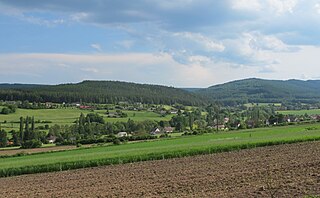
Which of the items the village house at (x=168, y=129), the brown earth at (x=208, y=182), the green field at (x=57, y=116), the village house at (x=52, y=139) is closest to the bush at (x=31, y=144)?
the village house at (x=52, y=139)

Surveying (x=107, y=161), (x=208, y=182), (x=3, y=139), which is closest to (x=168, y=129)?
(x=3, y=139)

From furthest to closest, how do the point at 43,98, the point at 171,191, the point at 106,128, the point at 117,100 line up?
the point at 117,100, the point at 43,98, the point at 106,128, the point at 171,191

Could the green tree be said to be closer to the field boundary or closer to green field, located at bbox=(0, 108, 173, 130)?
green field, located at bbox=(0, 108, 173, 130)

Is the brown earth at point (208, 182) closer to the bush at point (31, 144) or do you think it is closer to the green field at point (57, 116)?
the bush at point (31, 144)

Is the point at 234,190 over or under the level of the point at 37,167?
over

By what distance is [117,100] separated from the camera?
17688 centimetres

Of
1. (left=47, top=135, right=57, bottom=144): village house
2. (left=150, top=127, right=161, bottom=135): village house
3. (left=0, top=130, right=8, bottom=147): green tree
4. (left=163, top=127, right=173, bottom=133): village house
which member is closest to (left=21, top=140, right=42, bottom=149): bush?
(left=0, top=130, right=8, bottom=147): green tree

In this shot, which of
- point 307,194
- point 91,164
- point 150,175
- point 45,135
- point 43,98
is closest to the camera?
point 307,194

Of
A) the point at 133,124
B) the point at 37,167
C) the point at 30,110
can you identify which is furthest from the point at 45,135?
the point at 37,167

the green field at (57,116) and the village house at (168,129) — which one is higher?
the green field at (57,116)

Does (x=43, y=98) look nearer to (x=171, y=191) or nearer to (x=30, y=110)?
(x=30, y=110)

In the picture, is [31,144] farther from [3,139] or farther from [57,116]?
[57,116]

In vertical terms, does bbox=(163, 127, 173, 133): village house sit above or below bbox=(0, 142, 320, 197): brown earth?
below

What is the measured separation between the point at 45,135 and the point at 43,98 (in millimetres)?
67058
